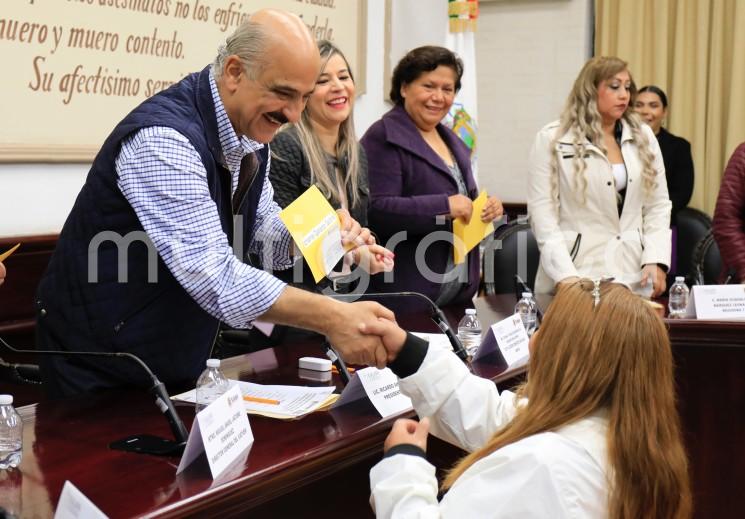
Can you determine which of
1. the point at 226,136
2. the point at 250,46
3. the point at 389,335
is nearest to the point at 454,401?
the point at 389,335

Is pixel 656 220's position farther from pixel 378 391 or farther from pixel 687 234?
pixel 378 391

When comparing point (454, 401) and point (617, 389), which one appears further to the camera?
point (454, 401)

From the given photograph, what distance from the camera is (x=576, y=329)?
156 cm

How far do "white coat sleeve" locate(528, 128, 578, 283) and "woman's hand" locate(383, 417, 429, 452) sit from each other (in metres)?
2.18

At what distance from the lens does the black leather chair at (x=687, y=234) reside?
5660 mm

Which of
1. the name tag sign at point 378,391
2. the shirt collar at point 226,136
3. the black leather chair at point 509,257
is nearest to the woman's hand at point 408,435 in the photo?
the name tag sign at point 378,391

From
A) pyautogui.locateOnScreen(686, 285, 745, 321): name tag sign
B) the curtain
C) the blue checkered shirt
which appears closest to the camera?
the blue checkered shirt

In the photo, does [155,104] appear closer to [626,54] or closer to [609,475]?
[609,475]

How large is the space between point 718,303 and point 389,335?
1.84m

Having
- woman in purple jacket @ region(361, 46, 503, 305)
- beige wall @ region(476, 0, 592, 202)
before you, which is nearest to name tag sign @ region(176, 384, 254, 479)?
woman in purple jacket @ region(361, 46, 503, 305)

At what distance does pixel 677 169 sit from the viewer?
5.91 metres

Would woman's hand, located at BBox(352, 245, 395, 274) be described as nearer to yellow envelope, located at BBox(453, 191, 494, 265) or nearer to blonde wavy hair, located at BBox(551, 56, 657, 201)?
yellow envelope, located at BBox(453, 191, 494, 265)

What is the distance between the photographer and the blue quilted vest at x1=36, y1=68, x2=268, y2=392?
1.92 meters

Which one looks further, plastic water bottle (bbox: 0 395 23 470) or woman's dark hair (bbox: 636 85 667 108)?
woman's dark hair (bbox: 636 85 667 108)
